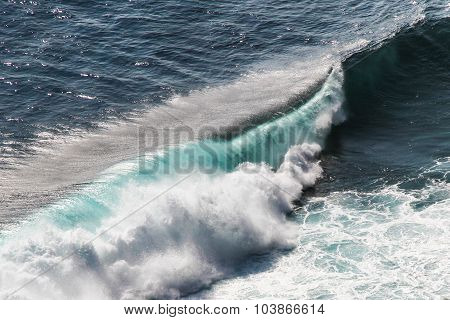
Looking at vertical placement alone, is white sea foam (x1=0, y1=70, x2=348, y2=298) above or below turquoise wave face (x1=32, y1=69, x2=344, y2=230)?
below

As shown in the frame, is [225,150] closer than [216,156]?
No

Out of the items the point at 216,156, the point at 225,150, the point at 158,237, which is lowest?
the point at 158,237

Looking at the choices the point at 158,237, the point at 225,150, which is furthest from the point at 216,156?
the point at 158,237

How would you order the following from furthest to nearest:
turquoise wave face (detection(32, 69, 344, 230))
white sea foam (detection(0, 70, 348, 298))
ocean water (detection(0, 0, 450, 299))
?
1. turquoise wave face (detection(32, 69, 344, 230))
2. ocean water (detection(0, 0, 450, 299))
3. white sea foam (detection(0, 70, 348, 298))

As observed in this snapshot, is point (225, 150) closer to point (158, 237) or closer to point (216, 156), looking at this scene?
point (216, 156)

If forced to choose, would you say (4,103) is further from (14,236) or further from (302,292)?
(302,292)

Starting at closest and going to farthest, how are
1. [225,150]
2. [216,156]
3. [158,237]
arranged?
[158,237], [216,156], [225,150]

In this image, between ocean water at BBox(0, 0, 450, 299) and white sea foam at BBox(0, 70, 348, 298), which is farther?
ocean water at BBox(0, 0, 450, 299)

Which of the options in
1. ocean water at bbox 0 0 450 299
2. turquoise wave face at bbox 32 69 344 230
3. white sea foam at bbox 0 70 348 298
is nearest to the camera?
white sea foam at bbox 0 70 348 298
